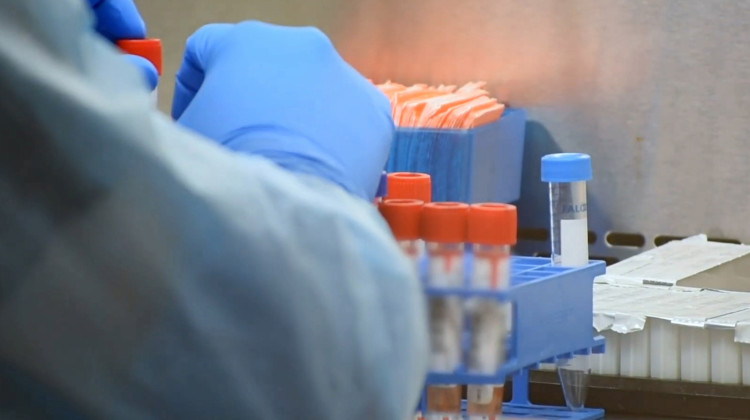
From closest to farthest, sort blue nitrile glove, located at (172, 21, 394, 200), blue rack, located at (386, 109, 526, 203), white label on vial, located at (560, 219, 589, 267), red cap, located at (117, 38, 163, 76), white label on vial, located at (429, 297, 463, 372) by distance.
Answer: blue nitrile glove, located at (172, 21, 394, 200) → white label on vial, located at (429, 297, 463, 372) → red cap, located at (117, 38, 163, 76) → white label on vial, located at (560, 219, 589, 267) → blue rack, located at (386, 109, 526, 203)

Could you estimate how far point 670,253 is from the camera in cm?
188

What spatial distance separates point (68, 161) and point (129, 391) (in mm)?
110

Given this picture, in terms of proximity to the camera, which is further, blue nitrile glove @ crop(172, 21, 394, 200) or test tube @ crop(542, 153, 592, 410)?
test tube @ crop(542, 153, 592, 410)

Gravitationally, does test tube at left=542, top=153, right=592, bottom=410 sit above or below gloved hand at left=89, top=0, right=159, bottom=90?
below

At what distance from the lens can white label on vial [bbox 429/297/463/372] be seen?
985mm

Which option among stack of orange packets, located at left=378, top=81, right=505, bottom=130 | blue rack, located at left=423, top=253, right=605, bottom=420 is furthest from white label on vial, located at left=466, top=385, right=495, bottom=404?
stack of orange packets, located at left=378, top=81, right=505, bottom=130

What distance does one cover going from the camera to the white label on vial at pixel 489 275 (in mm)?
1006

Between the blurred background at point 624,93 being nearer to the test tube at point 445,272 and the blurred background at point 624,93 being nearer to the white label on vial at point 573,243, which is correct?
the white label on vial at point 573,243

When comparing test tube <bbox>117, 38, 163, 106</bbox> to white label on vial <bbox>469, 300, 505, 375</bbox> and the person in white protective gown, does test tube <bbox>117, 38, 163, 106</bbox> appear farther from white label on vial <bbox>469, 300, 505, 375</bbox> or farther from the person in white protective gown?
the person in white protective gown

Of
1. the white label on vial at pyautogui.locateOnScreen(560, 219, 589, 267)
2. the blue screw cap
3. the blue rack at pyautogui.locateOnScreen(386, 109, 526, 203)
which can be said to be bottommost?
the white label on vial at pyautogui.locateOnScreen(560, 219, 589, 267)

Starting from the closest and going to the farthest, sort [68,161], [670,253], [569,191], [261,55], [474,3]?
[68,161] → [261,55] → [569,191] → [670,253] → [474,3]

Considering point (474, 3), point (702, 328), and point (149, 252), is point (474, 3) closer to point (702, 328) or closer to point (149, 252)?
point (702, 328)

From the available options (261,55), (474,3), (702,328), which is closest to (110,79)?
(261,55)

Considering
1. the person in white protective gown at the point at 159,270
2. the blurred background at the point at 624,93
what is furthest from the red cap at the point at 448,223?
the blurred background at the point at 624,93
